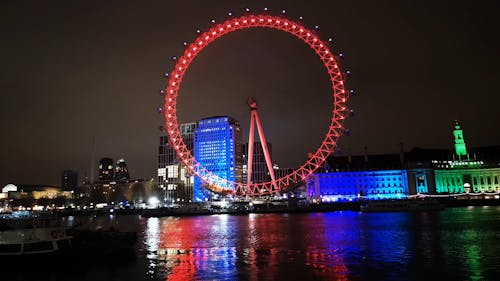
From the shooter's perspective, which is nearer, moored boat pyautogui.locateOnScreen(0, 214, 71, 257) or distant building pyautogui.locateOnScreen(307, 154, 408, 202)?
moored boat pyautogui.locateOnScreen(0, 214, 71, 257)

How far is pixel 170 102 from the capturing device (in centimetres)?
5991

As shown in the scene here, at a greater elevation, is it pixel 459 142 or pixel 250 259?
pixel 459 142

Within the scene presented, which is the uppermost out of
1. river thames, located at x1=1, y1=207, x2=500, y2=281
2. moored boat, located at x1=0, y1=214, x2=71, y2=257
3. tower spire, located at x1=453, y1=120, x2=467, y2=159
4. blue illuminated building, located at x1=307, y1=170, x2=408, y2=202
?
tower spire, located at x1=453, y1=120, x2=467, y2=159

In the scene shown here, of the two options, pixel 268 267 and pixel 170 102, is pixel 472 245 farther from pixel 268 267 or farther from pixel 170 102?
pixel 170 102

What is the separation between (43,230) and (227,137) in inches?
6031

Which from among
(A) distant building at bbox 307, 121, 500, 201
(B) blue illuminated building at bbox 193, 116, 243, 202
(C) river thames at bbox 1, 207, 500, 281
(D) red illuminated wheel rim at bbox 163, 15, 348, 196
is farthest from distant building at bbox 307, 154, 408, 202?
(C) river thames at bbox 1, 207, 500, 281

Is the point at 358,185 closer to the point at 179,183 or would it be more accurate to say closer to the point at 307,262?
the point at 179,183

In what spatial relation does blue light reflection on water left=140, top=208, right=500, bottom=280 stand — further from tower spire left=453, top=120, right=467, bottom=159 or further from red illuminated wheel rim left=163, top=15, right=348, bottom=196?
tower spire left=453, top=120, right=467, bottom=159

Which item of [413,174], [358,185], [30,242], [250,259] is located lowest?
[250,259]

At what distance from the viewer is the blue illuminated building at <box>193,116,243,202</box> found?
586 feet

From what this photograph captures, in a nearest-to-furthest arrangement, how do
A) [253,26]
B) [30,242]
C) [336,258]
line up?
[336,258] → [30,242] → [253,26]

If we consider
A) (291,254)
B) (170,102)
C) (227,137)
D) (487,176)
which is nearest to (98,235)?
(291,254)

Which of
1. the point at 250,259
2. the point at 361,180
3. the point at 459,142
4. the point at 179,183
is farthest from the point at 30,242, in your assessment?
the point at 179,183

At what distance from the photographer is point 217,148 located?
179 meters
